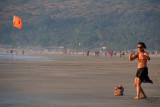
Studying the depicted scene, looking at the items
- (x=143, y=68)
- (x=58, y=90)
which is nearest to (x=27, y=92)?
(x=58, y=90)

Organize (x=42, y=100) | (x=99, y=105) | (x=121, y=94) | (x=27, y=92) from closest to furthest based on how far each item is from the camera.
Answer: (x=99, y=105)
(x=42, y=100)
(x=121, y=94)
(x=27, y=92)

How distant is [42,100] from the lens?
42.7 feet

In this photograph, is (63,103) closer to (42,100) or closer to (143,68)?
(42,100)

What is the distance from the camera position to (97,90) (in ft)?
53.6

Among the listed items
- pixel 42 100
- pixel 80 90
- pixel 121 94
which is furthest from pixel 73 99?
pixel 80 90

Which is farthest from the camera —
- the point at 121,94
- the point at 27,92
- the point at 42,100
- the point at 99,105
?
the point at 27,92

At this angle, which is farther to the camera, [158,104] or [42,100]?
[42,100]

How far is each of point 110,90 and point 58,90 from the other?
6.59 ft

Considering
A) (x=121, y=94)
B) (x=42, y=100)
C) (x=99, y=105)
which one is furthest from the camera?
(x=121, y=94)

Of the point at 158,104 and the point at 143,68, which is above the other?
the point at 143,68

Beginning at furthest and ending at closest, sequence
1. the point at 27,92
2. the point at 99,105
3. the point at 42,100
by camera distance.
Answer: the point at 27,92 → the point at 42,100 → the point at 99,105

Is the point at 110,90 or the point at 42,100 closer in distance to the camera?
the point at 42,100

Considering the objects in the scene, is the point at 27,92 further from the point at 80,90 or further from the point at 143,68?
the point at 143,68

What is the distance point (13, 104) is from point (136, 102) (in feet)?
11.9
